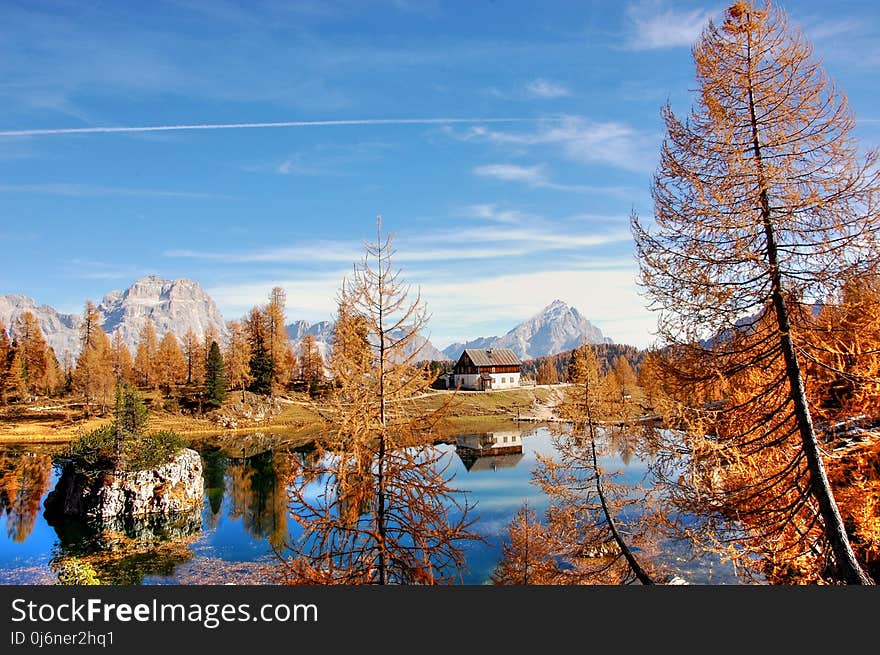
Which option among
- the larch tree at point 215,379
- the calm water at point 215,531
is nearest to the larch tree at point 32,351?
the larch tree at point 215,379

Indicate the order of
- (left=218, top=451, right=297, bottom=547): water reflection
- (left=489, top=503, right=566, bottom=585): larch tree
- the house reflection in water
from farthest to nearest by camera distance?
the house reflection in water → (left=218, top=451, right=297, bottom=547): water reflection → (left=489, top=503, right=566, bottom=585): larch tree

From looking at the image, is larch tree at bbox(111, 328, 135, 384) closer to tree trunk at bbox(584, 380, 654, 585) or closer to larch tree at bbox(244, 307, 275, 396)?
larch tree at bbox(244, 307, 275, 396)

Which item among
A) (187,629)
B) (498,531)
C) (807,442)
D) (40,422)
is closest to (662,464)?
(807,442)

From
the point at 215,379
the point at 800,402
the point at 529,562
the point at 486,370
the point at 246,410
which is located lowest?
the point at 529,562

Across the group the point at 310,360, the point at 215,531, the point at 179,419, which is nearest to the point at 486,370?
the point at 310,360

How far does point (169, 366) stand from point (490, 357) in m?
57.4

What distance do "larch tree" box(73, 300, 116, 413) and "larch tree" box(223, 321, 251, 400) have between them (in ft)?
49.7

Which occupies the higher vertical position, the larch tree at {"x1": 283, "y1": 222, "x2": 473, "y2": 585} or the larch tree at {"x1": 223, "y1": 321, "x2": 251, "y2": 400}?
the larch tree at {"x1": 223, "y1": 321, "x2": 251, "y2": 400}

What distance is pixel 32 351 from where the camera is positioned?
80.9 metres

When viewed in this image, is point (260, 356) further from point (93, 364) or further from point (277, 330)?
point (93, 364)

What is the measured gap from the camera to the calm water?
2397 cm

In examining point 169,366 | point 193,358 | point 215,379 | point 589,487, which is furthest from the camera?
point 193,358

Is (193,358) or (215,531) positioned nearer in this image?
(215,531)

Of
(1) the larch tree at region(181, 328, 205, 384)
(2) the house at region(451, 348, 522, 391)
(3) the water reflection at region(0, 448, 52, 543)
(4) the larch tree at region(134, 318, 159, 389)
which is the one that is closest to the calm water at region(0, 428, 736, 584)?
(3) the water reflection at region(0, 448, 52, 543)
